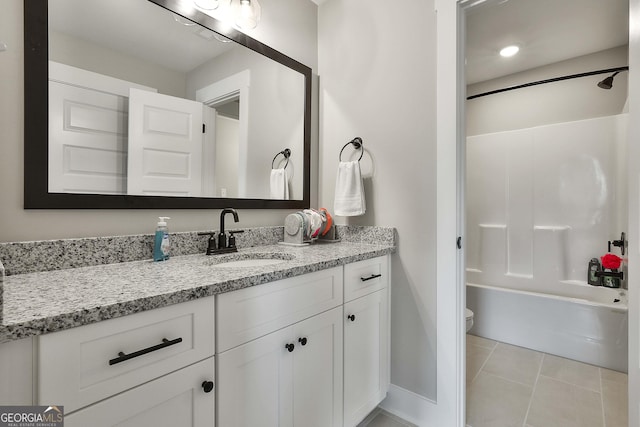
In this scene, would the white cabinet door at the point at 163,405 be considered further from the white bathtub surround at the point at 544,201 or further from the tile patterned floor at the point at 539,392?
the white bathtub surround at the point at 544,201

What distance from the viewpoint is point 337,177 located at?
70.0 inches

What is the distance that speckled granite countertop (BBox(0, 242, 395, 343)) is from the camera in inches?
22.6

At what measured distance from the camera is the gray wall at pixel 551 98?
245 centimetres

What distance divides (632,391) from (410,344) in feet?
2.70

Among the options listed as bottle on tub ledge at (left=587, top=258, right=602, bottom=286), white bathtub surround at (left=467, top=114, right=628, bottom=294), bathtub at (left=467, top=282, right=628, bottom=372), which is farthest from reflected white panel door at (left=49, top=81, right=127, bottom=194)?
bottle on tub ledge at (left=587, top=258, right=602, bottom=286)

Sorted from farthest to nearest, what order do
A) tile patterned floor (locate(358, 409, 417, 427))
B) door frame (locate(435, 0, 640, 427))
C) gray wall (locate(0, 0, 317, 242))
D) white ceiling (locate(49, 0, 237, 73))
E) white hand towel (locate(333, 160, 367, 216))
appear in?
white hand towel (locate(333, 160, 367, 216)) → tile patterned floor (locate(358, 409, 417, 427)) → door frame (locate(435, 0, 640, 427)) → white ceiling (locate(49, 0, 237, 73)) → gray wall (locate(0, 0, 317, 242))

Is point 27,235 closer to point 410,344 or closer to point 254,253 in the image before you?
point 254,253

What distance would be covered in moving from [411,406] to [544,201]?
87.6 inches

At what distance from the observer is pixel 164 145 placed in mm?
1267

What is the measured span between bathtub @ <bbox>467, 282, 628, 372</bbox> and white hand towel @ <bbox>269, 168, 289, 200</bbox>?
6.41ft

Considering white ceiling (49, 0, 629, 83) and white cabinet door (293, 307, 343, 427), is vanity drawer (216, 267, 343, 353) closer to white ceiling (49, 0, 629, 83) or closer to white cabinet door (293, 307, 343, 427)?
white cabinet door (293, 307, 343, 427)

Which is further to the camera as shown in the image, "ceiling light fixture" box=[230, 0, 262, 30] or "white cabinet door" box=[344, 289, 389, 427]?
"ceiling light fixture" box=[230, 0, 262, 30]

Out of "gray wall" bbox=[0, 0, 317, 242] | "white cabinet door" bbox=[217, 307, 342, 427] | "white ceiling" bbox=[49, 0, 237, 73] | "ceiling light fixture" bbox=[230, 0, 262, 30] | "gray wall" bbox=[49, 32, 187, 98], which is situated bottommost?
"white cabinet door" bbox=[217, 307, 342, 427]

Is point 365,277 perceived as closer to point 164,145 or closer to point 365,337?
point 365,337
